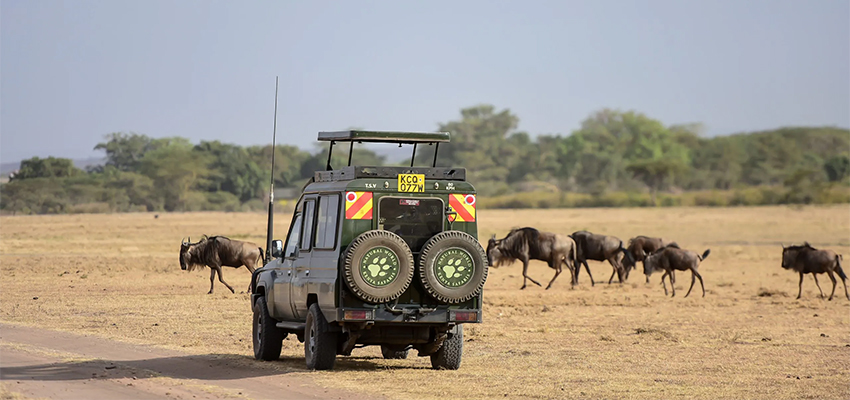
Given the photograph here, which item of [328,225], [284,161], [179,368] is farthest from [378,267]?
[284,161]

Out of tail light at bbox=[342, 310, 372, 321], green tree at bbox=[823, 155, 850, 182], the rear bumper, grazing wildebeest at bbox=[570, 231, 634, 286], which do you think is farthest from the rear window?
green tree at bbox=[823, 155, 850, 182]

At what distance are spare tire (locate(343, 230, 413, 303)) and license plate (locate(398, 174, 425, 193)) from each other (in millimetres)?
603

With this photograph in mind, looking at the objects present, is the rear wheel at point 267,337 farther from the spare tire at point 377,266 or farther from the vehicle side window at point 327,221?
the spare tire at point 377,266

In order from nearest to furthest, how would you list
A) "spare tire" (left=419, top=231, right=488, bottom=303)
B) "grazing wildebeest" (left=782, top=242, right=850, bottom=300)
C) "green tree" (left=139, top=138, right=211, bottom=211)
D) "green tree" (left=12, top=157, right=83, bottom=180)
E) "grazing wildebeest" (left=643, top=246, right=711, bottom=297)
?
"spare tire" (left=419, top=231, right=488, bottom=303) → "grazing wildebeest" (left=782, top=242, right=850, bottom=300) → "grazing wildebeest" (left=643, top=246, right=711, bottom=297) → "green tree" (left=12, top=157, right=83, bottom=180) → "green tree" (left=139, top=138, right=211, bottom=211)

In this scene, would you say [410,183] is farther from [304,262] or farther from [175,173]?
[175,173]

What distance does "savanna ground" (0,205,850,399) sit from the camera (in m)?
12.8

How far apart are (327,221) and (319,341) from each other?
1.28m

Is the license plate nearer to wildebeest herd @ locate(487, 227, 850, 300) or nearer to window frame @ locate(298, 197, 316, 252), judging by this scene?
window frame @ locate(298, 197, 316, 252)

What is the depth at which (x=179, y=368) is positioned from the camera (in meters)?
13.3

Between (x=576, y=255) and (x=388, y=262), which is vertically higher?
(x=388, y=262)

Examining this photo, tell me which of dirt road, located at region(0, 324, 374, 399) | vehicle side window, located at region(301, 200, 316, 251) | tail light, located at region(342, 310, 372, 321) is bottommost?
dirt road, located at region(0, 324, 374, 399)

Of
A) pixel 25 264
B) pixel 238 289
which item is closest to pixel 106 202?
pixel 25 264

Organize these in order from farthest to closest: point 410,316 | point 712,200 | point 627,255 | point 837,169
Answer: point 837,169 < point 712,200 < point 627,255 < point 410,316

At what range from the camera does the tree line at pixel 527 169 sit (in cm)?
7231
